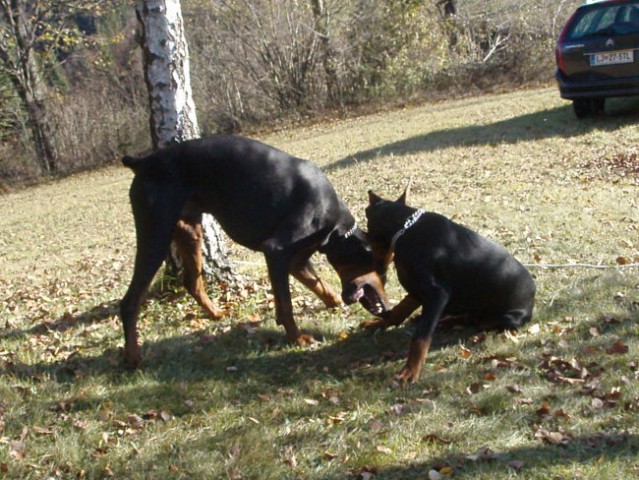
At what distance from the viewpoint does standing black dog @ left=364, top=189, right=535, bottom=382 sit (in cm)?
497

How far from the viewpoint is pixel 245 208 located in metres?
5.36

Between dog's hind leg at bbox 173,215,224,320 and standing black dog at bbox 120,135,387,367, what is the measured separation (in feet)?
1.08

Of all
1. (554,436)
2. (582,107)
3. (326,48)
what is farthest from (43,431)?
(326,48)

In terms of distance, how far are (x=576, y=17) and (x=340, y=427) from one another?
447 inches

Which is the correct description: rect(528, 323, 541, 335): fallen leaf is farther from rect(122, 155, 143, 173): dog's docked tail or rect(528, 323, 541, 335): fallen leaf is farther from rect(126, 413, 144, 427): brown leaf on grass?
rect(122, 155, 143, 173): dog's docked tail

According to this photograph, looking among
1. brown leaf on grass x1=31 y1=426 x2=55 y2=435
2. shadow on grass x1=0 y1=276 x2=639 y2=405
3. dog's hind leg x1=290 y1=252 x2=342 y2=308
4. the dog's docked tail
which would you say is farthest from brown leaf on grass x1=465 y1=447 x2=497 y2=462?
the dog's docked tail

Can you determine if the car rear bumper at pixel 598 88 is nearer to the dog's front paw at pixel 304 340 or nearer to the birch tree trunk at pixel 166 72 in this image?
the birch tree trunk at pixel 166 72

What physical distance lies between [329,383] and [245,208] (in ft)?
4.35

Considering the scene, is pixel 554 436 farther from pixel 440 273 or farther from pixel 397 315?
pixel 397 315

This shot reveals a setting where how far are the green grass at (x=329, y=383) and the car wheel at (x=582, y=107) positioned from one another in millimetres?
5168

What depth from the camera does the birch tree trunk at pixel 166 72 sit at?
6.32 m

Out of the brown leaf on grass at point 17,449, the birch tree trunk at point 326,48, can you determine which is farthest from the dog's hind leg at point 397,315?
the birch tree trunk at point 326,48

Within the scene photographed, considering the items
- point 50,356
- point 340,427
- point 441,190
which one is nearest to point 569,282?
point 340,427

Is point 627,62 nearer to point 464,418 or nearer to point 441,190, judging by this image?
point 441,190
